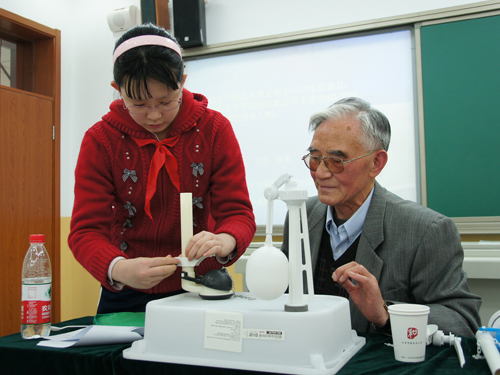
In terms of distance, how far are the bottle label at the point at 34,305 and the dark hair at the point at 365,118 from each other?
1010mm

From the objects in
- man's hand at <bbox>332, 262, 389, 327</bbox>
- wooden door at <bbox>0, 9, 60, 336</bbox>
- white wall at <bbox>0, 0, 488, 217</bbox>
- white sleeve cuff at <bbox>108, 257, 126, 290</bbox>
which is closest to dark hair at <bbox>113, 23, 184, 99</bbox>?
white sleeve cuff at <bbox>108, 257, 126, 290</bbox>

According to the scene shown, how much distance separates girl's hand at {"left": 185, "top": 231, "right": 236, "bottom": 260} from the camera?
943 mm

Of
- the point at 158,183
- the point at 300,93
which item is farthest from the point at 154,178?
the point at 300,93

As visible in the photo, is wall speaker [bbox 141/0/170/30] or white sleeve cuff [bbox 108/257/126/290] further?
wall speaker [bbox 141/0/170/30]

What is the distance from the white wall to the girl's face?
2.33m

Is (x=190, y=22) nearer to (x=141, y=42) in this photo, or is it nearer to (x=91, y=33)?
(x=91, y=33)

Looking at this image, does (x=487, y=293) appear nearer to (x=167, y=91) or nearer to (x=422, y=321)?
(x=422, y=321)

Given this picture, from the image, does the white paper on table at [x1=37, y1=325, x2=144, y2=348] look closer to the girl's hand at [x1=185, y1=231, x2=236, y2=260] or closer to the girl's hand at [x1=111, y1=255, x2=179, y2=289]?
the girl's hand at [x1=111, y1=255, x2=179, y2=289]

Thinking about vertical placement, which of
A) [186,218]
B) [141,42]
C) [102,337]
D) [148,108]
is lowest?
[102,337]

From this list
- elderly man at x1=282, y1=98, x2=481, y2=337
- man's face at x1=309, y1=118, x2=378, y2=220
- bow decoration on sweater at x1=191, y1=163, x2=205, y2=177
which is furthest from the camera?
man's face at x1=309, y1=118, x2=378, y2=220

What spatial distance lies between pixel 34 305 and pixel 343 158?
1.02 m

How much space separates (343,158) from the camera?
1.47 m

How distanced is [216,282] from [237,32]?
8.90ft

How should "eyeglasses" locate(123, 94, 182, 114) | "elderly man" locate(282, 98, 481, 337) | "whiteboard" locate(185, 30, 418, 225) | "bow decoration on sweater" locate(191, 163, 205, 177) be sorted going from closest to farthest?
"eyeglasses" locate(123, 94, 182, 114), "bow decoration on sweater" locate(191, 163, 205, 177), "elderly man" locate(282, 98, 481, 337), "whiteboard" locate(185, 30, 418, 225)
